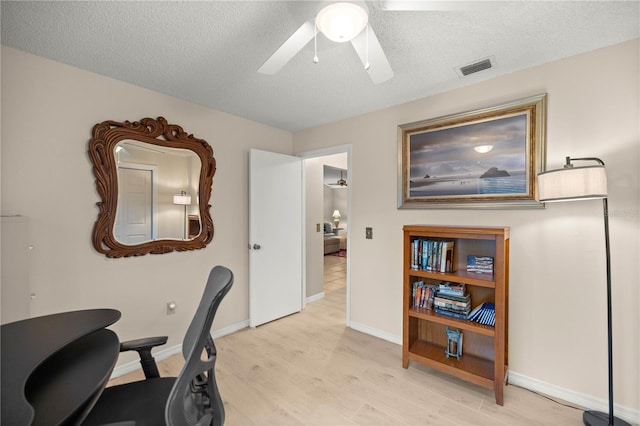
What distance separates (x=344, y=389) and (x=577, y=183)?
209cm

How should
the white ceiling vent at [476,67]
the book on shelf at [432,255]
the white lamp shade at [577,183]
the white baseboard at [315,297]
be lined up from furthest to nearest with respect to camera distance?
the white baseboard at [315,297], the book on shelf at [432,255], the white ceiling vent at [476,67], the white lamp shade at [577,183]

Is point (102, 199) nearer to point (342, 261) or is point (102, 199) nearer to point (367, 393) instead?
point (367, 393)

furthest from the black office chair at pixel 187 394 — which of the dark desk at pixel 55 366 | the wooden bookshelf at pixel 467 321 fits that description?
the wooden bookshelf at pixel 467 321

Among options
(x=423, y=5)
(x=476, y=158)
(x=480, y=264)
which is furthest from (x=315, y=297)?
(x=423, y=5)

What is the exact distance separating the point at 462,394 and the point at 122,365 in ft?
8.90

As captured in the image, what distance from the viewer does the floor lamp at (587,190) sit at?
1.60 meters

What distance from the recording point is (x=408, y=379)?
223cm

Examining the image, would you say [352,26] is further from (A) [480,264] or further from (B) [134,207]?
(B) [134,207]

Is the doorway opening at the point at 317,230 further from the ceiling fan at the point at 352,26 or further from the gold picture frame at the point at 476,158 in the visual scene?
the ceiling fan at the point at 352,26

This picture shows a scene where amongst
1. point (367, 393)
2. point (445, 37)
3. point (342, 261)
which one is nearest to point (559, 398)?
point (367, 393)

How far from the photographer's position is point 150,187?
249 centimetres

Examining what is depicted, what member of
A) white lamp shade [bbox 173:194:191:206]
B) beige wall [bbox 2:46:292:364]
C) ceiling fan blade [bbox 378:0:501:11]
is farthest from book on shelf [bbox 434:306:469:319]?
white lamp shade [bbox 173:194:191:206]

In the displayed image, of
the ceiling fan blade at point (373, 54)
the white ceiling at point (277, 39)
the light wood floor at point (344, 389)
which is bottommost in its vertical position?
the light wood floor at point (344, 389)

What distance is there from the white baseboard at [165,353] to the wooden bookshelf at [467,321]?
1.85 meters
